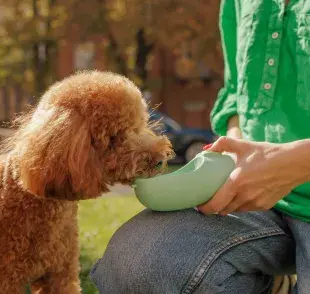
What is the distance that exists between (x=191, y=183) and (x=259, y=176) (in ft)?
0.76

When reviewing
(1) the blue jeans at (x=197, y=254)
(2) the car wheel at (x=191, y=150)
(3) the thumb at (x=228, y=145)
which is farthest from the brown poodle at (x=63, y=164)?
(2) the car wheel at (x=191, y=150)

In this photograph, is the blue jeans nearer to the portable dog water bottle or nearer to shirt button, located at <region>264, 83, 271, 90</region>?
the portable dog water bottle

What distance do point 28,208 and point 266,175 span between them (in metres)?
1.11

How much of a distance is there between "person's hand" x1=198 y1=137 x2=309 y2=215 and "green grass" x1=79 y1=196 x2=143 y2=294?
165 cm

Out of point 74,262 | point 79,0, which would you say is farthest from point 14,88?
point 74,262

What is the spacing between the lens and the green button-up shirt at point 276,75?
8.07ft

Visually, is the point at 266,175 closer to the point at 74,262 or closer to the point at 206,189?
the point at 206,189

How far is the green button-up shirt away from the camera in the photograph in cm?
246

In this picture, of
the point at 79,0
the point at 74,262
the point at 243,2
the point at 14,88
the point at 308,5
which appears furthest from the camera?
the point at 14,88

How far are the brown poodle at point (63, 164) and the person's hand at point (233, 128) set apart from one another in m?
0.33

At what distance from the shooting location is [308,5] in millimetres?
2449

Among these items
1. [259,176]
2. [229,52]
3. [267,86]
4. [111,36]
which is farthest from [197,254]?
[111,36]

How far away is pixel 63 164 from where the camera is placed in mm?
2467

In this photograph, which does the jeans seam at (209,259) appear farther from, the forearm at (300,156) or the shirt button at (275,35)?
the shirt button at (275,35)
